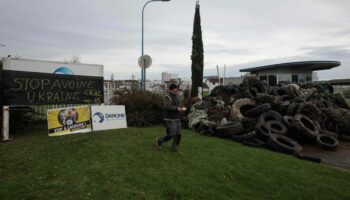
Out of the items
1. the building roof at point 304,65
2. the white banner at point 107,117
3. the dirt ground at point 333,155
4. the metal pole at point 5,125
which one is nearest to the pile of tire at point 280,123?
the dirt ground at point 333,155

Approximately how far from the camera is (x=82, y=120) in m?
8.41

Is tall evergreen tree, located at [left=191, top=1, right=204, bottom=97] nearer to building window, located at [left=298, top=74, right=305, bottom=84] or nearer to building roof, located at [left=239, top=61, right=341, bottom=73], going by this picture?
building roof, located at [left=239, top=61, right=341, bottom=73]

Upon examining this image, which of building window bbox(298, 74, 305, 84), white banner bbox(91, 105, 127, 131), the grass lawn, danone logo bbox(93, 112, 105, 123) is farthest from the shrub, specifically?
building window bbox(298, 74, 305, 84)

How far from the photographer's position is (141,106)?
432 inches

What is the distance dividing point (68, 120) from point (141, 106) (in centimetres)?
350

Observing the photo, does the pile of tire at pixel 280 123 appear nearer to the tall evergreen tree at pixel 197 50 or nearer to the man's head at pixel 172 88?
the man's head at pixel 172 88

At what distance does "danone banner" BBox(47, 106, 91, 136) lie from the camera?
25.7 ft

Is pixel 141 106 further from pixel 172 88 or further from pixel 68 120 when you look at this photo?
pixel 172 88

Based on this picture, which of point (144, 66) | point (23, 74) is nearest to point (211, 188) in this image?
point (23, 74)

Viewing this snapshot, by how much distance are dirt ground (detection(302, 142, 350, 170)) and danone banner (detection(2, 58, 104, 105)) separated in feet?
25.9

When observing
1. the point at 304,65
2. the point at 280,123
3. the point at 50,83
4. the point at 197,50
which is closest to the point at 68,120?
the point at 50,83

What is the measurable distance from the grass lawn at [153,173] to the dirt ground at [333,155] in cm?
82

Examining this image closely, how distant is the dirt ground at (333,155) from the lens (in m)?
6.43

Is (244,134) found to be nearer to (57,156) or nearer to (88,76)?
(57,156)
